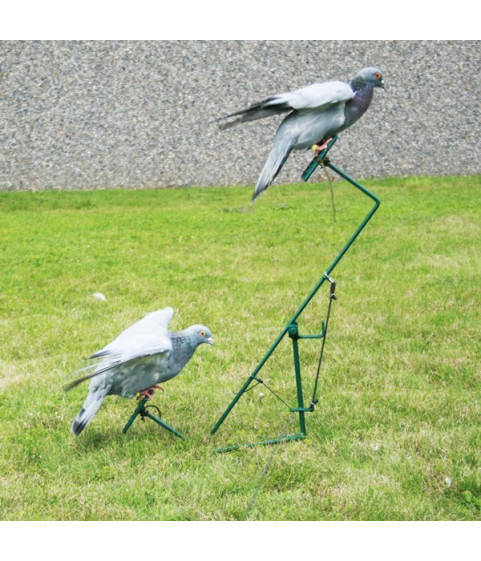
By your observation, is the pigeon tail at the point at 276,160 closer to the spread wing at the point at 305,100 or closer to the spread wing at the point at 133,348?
the spread wing at the point at 305,100

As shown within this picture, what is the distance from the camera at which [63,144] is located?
1380 cm

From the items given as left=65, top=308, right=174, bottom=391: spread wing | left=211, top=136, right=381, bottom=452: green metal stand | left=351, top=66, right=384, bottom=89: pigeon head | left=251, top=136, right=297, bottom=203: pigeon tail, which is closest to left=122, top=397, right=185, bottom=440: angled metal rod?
left=211, top=136, right=381, bottom=452: green metal stand

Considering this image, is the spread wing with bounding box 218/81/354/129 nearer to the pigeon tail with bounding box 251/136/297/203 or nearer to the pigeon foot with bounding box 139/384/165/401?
the pigeon tail with bounding box 251/136/297/203

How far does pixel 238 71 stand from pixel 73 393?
1143cm

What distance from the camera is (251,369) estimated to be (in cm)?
442

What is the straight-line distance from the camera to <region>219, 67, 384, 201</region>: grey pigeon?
9.36 feet

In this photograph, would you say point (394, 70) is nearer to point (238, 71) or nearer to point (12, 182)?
point (238, 71)

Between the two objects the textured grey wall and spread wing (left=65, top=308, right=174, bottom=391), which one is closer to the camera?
spread wing (left=65, top=308, right=174, bottom=391)

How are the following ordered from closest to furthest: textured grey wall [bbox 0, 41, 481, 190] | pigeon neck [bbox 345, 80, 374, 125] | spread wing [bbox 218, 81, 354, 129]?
spread wing [bbox 218, 81, 354, 129] < pigeon neck [bbox 345, 80, 374, 125] < textured grey wall [bbox 0, 41, 481, 190]

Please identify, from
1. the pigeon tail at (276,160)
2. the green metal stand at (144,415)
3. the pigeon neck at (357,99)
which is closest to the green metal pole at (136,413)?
the green metal stand at (144,415)

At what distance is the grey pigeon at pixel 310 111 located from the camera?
285 cm

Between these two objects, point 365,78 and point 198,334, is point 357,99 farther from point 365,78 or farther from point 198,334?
point 198,334

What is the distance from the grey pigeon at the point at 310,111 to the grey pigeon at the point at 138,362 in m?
0.82

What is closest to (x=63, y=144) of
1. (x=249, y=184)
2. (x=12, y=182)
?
(x=12, y=182)
